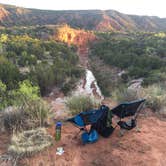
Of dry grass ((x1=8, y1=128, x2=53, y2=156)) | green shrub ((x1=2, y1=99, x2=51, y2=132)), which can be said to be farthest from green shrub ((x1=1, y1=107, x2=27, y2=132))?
dry grass ((x1=8, y1=128, x2=53, y2=156))

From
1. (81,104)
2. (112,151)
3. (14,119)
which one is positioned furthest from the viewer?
(81,104)

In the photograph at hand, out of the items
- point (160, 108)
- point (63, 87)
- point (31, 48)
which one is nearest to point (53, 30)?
point (31, 48)

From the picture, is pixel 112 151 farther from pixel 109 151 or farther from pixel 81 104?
pixel 81 104

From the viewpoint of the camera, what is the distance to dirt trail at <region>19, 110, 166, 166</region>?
4789 mm

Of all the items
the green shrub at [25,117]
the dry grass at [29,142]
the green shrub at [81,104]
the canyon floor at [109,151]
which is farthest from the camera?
A: the green shrub at [81,104]

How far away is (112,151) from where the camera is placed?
5.16 meters

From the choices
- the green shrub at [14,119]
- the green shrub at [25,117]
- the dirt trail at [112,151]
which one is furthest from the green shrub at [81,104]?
the green shrub at [14,119]

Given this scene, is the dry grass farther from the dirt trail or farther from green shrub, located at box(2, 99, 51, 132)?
green shrub, located at box(2, 99, 51, 132)

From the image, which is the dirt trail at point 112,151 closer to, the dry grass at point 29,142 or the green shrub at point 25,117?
the dry grass at point 29,142

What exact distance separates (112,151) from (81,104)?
2.26m

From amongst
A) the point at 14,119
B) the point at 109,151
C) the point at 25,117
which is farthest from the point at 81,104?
the point at 109,151

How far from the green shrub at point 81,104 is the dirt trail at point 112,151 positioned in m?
1.08

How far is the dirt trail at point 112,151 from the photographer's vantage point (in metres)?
4.79

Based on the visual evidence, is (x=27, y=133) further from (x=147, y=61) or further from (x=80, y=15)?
(x=80, y=15)
